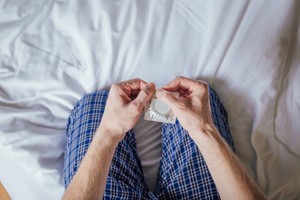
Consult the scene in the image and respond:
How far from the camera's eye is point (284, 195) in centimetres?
85

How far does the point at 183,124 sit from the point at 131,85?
6.0 inches

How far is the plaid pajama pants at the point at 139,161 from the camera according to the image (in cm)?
79

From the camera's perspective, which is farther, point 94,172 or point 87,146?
point 87,146

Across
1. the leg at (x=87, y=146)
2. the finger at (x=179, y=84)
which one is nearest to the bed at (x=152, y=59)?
the leg at (x=87, y=146)

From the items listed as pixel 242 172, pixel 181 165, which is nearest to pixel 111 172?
pixel 181 165

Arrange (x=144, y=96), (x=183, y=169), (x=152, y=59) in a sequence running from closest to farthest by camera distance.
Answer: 1. (x=144, y=96)
2. (x=183, y=169)
3. (x=152, y=59)

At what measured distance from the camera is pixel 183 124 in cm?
71

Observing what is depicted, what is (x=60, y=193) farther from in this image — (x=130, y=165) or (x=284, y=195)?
(x=284, y=195)

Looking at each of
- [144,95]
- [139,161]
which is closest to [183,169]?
[139,161]

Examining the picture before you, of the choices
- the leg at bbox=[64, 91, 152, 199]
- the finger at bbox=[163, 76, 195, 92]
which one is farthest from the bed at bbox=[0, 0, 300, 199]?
the finger at bbox=[163, 76, 195, 92]

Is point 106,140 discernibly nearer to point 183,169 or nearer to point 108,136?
point 108,136

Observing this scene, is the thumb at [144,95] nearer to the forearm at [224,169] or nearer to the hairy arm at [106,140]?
the hairy arm at [106,140]

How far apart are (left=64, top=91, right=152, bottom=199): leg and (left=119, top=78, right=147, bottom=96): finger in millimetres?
170

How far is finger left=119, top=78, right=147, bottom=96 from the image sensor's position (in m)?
0.74
